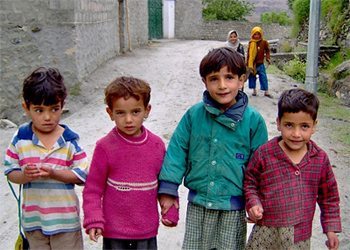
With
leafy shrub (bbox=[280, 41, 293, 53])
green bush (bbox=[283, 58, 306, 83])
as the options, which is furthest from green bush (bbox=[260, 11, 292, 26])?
green bush (bbox=[283, 58, 306, 83])

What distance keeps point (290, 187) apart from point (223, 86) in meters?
0.59

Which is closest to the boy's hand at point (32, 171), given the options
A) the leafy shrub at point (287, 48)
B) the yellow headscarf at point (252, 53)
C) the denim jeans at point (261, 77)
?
the yellow headscarf at point (252, 53)

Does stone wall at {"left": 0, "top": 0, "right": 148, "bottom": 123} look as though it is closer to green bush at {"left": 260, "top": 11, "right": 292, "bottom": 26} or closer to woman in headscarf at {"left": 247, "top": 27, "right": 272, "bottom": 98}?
woman in headscarf at {"left": 247, "top": 27, "right": 272, "bottom": 98}

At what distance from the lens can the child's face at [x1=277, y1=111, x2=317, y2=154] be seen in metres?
2.34

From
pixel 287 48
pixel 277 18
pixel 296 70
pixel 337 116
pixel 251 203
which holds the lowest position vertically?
pixel 337 116

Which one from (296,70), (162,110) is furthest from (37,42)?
(296,70)

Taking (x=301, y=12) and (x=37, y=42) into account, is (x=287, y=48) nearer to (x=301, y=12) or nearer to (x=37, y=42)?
(x=301, y=12)

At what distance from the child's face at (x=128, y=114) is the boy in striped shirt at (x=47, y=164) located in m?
0.27

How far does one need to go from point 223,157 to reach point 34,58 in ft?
22.3

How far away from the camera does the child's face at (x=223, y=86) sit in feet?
7.77

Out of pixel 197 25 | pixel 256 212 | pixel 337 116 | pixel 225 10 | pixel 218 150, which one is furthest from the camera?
pixel 225 10

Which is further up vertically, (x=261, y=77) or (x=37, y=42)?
(x=37, y=42)

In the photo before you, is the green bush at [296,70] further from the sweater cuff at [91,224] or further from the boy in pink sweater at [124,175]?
the sweater cuff at [91,224]

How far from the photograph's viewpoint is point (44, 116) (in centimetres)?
A: 233
